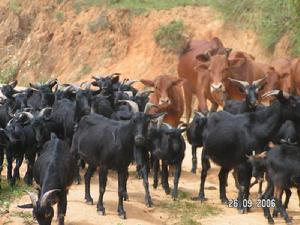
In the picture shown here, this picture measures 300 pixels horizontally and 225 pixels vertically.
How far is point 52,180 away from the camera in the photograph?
9.74 m

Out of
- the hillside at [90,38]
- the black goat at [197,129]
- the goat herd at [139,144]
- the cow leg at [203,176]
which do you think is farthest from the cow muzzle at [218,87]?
the hillside at [90,38]

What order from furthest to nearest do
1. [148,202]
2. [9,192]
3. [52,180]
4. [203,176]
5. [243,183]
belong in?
[203,176]
[9,192]
[148,202]
[243,183]
[52,180]

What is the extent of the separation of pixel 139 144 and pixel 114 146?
46 centimetres

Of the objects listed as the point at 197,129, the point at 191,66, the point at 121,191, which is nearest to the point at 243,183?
the point at 121,191

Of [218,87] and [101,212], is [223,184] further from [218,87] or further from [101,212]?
[218,87]

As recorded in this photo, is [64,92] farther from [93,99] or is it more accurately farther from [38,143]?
[38,143]

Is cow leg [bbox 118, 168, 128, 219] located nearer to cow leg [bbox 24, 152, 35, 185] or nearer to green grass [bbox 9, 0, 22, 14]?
cow leg [bbox 24, 152, 35, 185]

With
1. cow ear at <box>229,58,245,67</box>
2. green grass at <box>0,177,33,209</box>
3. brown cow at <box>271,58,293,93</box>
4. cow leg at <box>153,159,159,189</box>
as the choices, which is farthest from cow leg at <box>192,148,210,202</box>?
brown cow at <box>271,58,293,93</box>

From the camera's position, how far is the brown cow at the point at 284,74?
18.0 metres

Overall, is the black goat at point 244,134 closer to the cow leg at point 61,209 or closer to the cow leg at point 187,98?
the cow leg at point 61,209

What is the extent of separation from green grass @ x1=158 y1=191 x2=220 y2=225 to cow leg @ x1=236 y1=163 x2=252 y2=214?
50cm

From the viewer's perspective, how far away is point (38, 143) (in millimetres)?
12562

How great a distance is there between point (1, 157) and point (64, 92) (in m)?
2.45

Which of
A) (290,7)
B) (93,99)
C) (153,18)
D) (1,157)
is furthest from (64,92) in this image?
(153,18)
